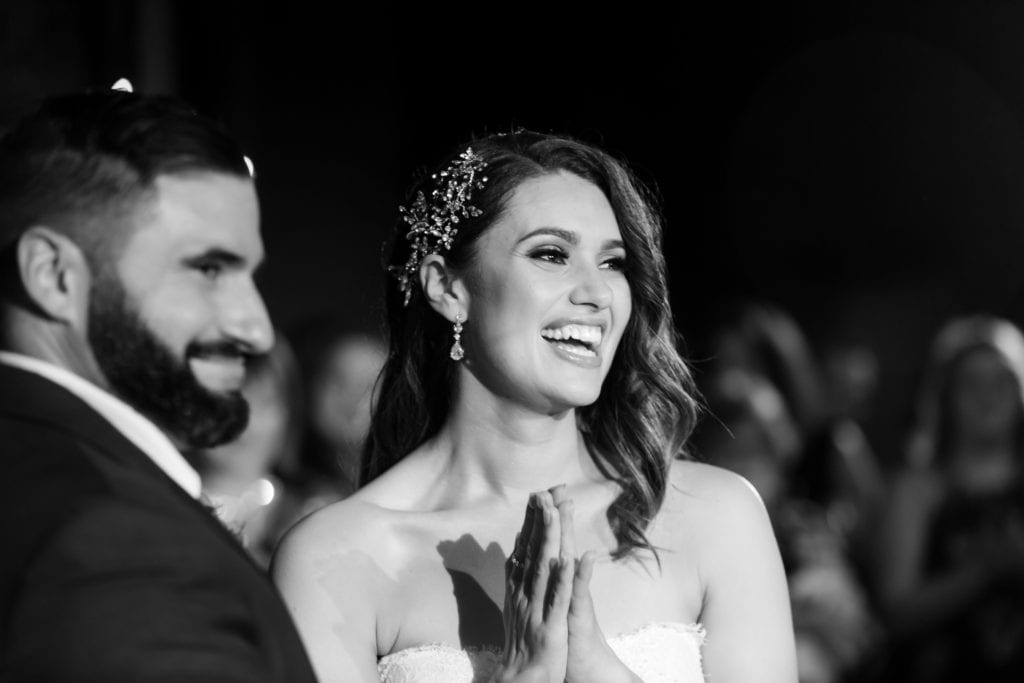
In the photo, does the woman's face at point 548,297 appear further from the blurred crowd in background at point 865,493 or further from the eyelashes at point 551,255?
the blurred crowd in background at point 865,493

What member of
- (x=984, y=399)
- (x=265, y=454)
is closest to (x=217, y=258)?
(x=265, y=454)

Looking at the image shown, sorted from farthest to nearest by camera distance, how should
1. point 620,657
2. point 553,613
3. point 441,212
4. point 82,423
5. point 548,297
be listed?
point 441,212 < point 548,297 < point 620,657 < point 553,613 < point 82,423

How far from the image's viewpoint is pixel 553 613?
93.2 inches

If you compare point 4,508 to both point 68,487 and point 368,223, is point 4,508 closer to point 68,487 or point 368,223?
point 68,487

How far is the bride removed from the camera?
2674 mm

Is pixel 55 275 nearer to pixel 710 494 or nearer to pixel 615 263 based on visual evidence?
pixel 615 263

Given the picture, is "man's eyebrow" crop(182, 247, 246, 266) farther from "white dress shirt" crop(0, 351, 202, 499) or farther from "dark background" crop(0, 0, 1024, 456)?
"dark background" crop(0, 0, 1024, 456)

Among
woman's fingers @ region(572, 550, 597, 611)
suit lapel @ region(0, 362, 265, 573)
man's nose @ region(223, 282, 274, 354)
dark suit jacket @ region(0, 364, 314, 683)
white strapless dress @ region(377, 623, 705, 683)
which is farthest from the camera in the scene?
white strapless dress @ region(377, 623, 705, 683)

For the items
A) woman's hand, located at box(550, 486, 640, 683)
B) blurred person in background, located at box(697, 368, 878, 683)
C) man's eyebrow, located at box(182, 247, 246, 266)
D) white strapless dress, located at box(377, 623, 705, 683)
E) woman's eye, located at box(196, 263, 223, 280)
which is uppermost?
man's eyebrow, located at box(182, 247, 246, 266)

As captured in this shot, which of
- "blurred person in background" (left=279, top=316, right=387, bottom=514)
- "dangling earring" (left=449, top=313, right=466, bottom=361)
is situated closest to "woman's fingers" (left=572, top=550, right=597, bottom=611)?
"dangling earring" (left=449, top=313, right=466, bottom=361)

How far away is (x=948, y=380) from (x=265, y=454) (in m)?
2.38

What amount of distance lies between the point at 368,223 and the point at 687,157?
1724 millimetres

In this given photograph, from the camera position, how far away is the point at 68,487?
1.58 meters

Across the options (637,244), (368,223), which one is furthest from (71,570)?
(368,223)
